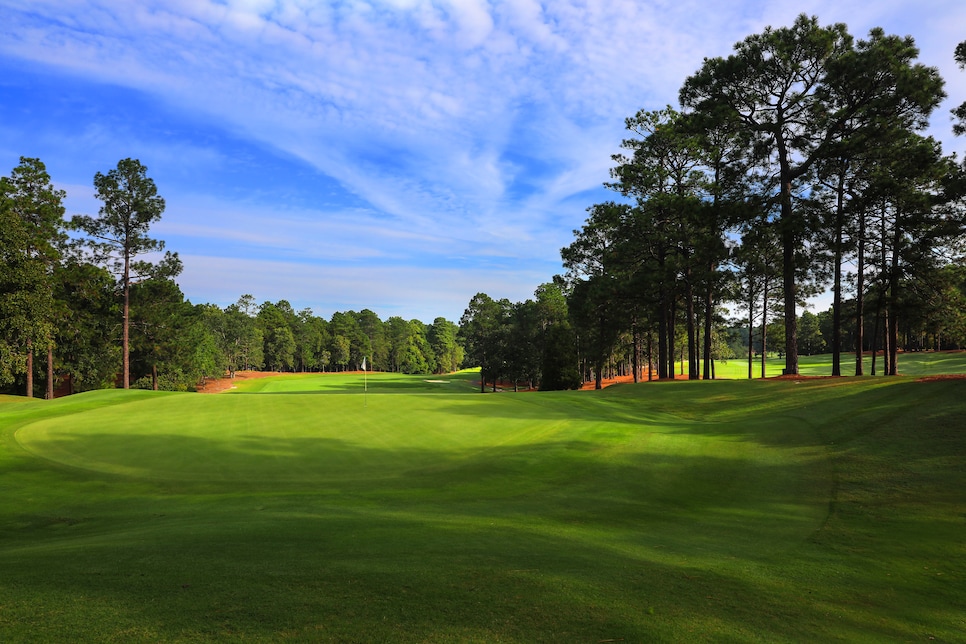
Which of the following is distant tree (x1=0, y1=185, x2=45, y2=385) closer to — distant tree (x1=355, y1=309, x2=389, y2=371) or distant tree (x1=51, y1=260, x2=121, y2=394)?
distant tree (x1=51, y1=260, x2=121, y2=394)

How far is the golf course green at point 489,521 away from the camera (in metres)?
4.09

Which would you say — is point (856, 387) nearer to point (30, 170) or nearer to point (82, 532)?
point (82, 532)

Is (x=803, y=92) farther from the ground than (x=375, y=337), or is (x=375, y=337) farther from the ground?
(x=803, y=92)

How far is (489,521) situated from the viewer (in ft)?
26.9

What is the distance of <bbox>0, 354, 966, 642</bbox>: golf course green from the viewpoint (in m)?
4.09

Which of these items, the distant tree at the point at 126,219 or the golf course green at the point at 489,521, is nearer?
the golf course green at the point at 489,521

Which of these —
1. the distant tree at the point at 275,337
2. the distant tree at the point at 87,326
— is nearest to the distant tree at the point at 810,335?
the distant tree at the point at 275,337

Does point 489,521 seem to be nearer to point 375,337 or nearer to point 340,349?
point 340,349

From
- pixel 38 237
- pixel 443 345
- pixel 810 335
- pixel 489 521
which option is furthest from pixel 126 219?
pixel 810 335

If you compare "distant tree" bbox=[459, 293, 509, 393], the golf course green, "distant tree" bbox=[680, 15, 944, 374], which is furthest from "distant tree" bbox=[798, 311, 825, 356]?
the golf course green

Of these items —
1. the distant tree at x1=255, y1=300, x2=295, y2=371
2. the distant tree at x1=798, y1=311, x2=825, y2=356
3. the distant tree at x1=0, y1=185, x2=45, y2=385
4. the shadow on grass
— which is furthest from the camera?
the distant tree at x1=255, y1=300, x2=295, y2=371

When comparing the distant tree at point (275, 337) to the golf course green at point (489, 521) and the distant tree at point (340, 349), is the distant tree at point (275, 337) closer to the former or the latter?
the distant tree at point (340, 349)

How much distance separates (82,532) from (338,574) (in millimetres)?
6487

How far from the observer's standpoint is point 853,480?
1079cm
